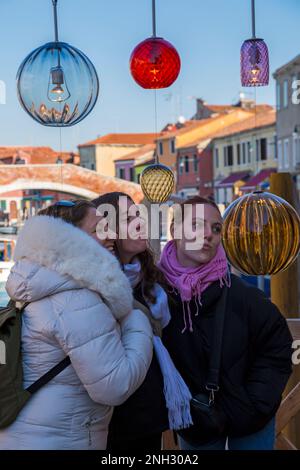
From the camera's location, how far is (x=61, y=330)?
187 cm

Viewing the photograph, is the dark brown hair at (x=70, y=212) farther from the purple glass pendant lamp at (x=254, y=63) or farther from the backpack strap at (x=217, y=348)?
the purple glass pendant lamp at (x=254, y=63)

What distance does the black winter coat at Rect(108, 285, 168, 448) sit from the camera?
2164 mm

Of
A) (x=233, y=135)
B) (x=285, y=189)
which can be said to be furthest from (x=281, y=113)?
(x=285, y=189)

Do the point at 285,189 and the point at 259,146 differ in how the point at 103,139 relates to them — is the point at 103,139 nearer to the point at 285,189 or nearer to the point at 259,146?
the point at 259,146

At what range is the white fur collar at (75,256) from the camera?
1.93m

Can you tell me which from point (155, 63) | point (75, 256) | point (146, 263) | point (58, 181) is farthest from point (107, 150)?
point (75, 256)

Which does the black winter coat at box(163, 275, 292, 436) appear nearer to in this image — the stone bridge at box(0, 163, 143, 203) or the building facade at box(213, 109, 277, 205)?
the stone bridge at box(0, 163, 143, 203)

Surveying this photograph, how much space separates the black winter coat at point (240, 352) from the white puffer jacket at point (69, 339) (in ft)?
1.29

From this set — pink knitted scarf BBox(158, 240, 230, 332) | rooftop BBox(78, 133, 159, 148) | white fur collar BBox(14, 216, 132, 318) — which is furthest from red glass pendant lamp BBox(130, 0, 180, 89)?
rooftop BBox(78, 133, 159, 148)

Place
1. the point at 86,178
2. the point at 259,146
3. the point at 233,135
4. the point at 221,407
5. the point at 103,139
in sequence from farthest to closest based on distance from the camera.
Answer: the point at 103,139 → the point at 233,135 → the point at 259,146 → the point at 86,178 → the point at 221,407

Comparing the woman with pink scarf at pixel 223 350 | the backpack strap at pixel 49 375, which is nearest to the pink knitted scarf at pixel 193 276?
the woman with pink scarf at pixel 223 350

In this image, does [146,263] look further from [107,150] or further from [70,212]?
[107,150]

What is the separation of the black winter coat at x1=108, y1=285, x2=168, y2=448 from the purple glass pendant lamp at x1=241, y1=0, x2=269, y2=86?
1.80 metres

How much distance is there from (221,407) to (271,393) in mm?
182
